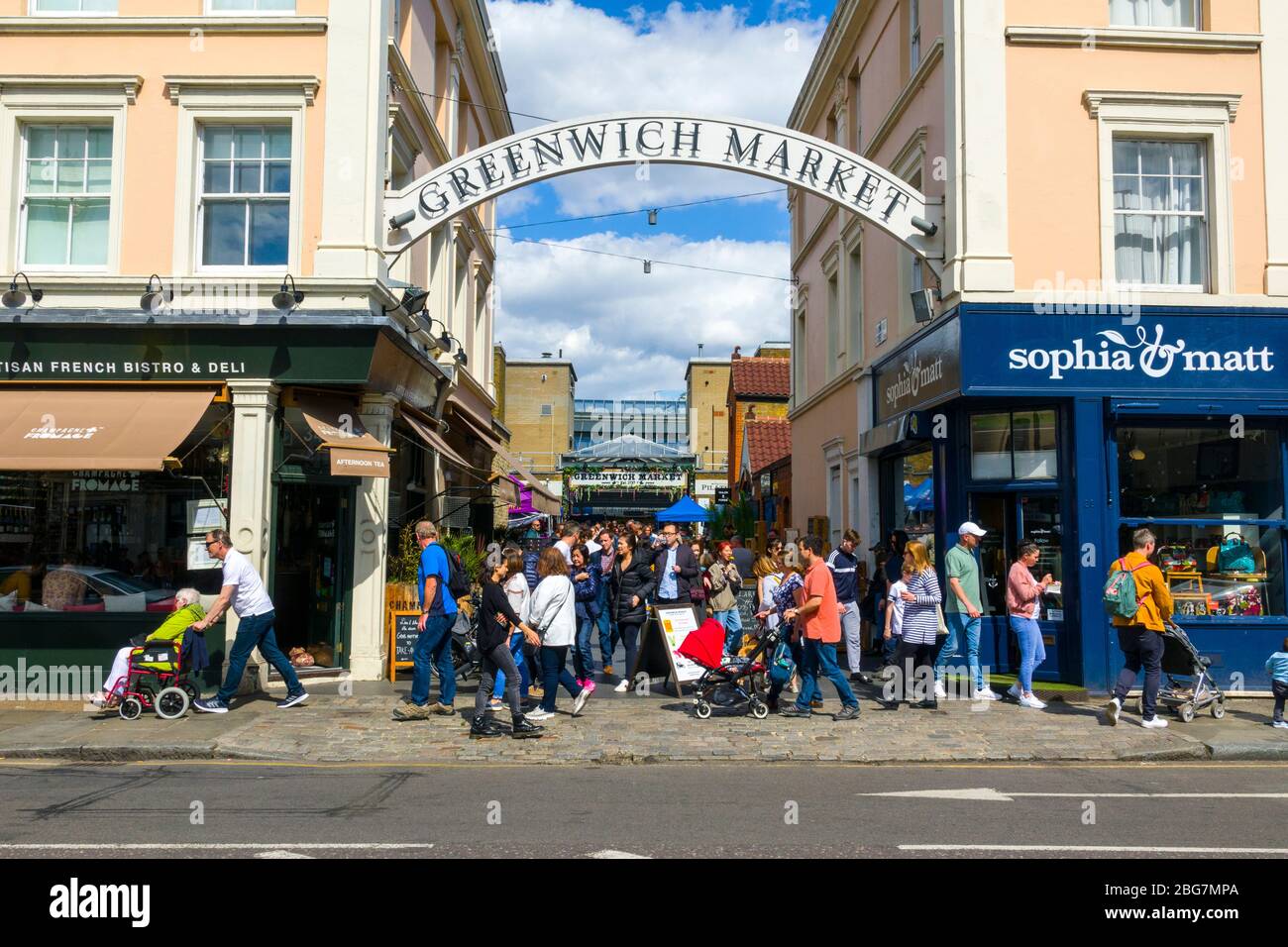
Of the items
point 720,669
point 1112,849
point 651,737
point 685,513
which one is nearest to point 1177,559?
point 720,669

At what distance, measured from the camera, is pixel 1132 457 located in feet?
41.5

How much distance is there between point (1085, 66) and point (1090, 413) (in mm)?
4486

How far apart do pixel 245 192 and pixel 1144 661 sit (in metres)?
11.9

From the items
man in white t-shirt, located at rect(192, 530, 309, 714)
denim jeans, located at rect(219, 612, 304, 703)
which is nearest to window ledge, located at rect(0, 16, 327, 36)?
man in white t-shirt, located at rect(192, 530, 309, 714)

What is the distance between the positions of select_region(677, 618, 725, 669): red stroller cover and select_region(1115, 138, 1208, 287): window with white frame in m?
7.11

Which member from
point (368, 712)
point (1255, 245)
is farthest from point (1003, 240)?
point (368, 712)

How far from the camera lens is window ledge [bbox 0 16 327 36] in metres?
12.8

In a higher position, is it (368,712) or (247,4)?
(247,4)

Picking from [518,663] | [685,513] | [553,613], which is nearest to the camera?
[553,613]

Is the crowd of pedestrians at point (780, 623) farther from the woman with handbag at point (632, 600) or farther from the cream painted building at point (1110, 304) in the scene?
the cream painted building at point (1110, 304)

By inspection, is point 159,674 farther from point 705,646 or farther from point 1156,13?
point 1156,13
